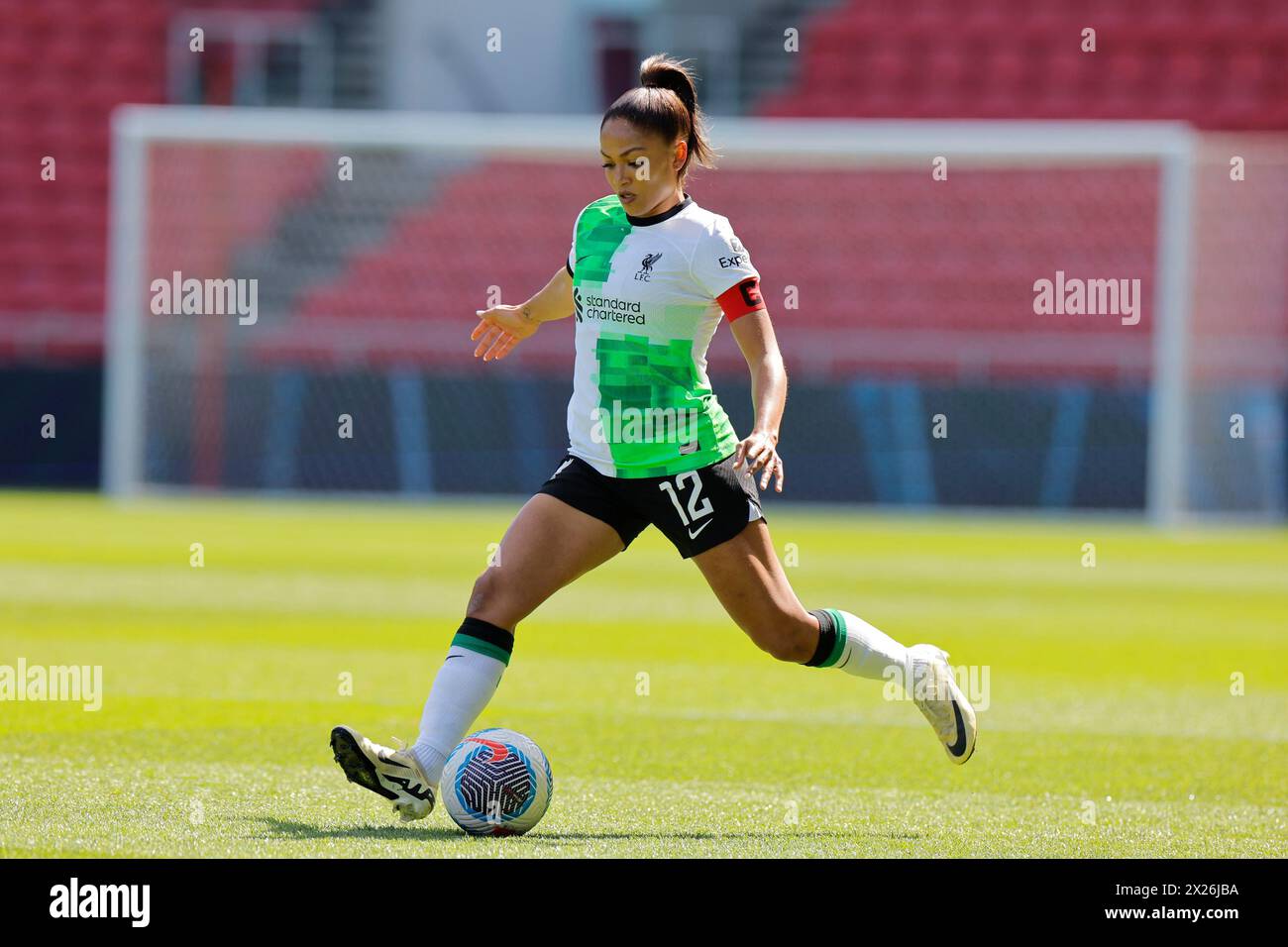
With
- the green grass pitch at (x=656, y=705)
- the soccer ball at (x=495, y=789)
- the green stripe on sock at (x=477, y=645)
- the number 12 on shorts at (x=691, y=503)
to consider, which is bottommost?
the green grass pitch at (x=656, y=705)

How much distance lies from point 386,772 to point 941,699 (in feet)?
5.91

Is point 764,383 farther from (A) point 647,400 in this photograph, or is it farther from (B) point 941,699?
(B) point 941,699

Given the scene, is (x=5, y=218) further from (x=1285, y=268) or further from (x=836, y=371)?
(x=1285, y=268)

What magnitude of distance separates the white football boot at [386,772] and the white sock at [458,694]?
0.10 meters

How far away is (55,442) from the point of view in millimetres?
21047

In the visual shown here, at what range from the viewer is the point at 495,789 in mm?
5148

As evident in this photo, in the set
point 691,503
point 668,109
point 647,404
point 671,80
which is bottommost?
point 691,503

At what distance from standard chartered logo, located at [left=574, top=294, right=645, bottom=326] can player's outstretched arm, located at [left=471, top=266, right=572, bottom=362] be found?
1.13ft

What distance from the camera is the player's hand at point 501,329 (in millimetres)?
6098

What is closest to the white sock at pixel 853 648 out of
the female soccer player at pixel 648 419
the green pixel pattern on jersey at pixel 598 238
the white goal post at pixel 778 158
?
the female soccer player at pixel 648 419

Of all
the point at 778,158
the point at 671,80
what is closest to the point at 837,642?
the point at 671,80

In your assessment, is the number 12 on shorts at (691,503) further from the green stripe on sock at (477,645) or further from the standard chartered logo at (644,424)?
the green stripe on sock at (477,645)

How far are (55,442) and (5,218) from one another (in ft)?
11.6

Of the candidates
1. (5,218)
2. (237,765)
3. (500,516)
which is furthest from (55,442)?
(237,765)
